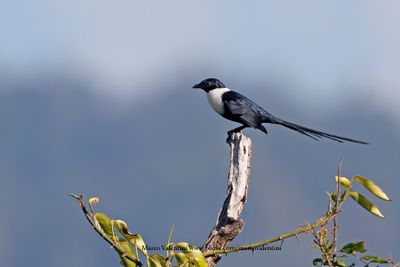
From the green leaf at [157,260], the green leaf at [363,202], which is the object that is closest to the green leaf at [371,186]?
the green leaf at [363,202]

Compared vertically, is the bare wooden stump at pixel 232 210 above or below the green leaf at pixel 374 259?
above

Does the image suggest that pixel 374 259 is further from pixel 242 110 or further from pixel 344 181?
pixel 242 110

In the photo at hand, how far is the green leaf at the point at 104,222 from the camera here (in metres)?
4.68

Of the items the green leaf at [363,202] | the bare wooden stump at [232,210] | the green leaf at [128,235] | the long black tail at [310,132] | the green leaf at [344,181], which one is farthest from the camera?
the long black tail at [310,132]

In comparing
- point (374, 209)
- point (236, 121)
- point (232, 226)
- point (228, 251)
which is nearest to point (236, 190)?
point (232, 226)

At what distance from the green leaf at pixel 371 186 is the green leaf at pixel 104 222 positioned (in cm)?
114

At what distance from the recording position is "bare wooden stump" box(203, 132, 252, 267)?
17.6ft

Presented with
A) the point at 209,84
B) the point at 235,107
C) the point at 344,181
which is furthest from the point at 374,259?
the point at 209,84

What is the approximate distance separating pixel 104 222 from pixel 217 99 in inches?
263

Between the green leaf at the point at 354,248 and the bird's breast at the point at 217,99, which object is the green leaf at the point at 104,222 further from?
the bird's breast at the point at 217,99

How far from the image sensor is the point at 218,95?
11.3 m

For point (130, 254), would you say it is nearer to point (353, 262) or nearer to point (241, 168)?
point (353, 262)

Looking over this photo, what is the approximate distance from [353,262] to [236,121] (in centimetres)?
652

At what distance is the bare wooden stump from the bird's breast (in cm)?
487
